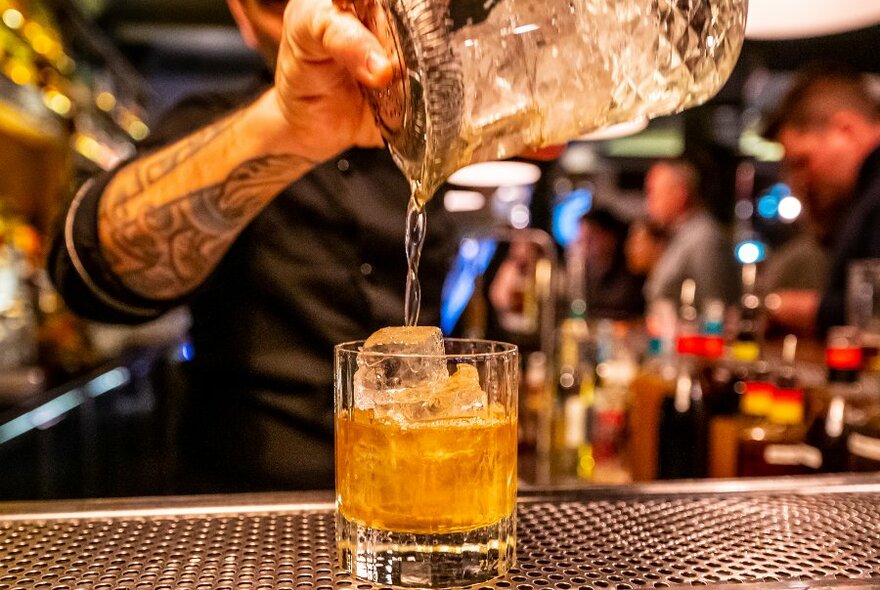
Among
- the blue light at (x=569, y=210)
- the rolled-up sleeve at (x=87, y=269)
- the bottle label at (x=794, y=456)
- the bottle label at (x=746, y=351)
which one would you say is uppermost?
the blue light at (x=569, y=210)

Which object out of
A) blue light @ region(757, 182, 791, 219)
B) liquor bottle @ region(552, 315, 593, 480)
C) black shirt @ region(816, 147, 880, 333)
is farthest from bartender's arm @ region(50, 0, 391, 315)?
blue light @ region(757, 182, 791, 219)

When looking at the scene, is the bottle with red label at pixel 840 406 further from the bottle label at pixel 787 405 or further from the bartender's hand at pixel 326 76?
the bartender's hand at pixel 326 76

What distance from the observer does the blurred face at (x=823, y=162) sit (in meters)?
3.45

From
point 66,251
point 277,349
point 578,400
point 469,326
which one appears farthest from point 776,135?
point 66,251

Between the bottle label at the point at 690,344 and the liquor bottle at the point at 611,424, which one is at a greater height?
the bottle label at the point at 690,344

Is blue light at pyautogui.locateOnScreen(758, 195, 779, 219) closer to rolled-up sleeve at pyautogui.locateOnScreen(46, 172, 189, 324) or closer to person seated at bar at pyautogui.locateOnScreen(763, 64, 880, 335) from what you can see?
person seated at bar at pyautogui.locateOnScreen(763, 64, 880, 335)

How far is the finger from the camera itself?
729mm

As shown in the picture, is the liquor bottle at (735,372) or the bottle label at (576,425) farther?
the bottle label at (576,425)

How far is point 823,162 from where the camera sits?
3.52 m

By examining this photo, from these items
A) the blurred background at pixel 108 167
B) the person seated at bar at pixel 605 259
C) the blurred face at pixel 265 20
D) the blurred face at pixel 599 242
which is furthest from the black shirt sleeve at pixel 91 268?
the blurred face at pixel 599 242

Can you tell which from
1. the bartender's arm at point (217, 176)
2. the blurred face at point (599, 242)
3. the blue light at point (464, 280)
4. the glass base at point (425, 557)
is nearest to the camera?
the glass base at point (425, 557)

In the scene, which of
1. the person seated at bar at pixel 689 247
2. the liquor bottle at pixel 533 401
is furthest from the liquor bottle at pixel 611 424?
the person seated at bar at pixel 689 247

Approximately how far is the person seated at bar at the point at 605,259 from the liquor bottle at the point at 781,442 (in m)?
5.09

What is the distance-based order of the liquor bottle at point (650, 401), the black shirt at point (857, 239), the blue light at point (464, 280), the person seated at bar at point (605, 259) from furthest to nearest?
1. the person seated at bar at point (605, 259)
2. the blue light at point (464, 280)
3. the black shirt at point (857, 239)
4. the liquor bottle at point (650, 401)
